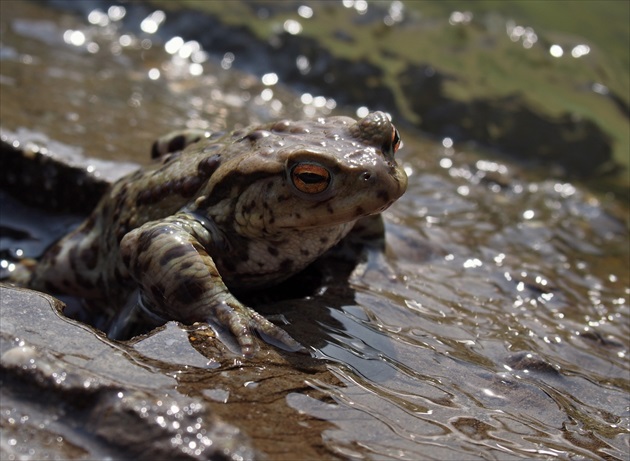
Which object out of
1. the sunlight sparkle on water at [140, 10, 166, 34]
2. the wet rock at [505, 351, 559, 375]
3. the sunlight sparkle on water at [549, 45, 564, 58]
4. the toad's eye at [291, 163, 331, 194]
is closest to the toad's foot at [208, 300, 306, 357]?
the toad's eye at [291, 163, 331, 194]

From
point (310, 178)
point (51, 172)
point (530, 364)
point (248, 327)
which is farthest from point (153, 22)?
point (530, 364)

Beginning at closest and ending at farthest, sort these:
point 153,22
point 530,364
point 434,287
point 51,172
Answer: point 530,364
point 434,287
point 51,172
point 153,22

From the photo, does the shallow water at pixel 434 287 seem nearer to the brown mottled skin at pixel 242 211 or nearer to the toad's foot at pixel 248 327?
the toad's foot at pixel 248 327

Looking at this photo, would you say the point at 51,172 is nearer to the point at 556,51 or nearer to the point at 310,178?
the point at 310,178

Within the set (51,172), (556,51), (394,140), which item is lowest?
(51,172)

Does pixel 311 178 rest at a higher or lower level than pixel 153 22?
lower

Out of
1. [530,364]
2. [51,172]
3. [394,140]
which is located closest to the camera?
[530,364]
